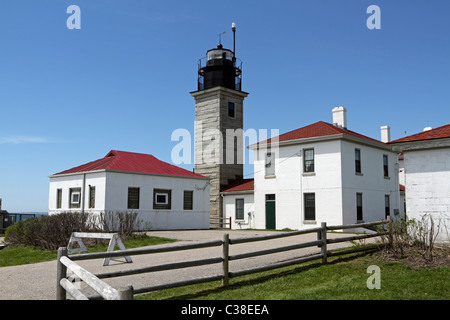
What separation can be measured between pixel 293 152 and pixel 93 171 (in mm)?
12437

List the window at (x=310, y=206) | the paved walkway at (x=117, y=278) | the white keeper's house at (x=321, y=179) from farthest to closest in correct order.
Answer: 1. the window at (x=310, y=206)
2. the white keeper's house at (x=321, y=179)
3. the paved walkway at (x=117, y=278)

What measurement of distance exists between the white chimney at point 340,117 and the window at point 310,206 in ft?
20.0

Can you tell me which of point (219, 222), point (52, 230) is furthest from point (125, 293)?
point (219, 222)

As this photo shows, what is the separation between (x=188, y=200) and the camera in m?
29.2

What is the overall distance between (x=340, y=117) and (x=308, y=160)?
16.6 ft

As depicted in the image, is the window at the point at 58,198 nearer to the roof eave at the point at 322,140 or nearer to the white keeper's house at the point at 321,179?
the white keeper's house at the point at 321,179

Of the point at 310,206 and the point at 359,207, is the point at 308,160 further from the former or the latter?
the point at 359,207

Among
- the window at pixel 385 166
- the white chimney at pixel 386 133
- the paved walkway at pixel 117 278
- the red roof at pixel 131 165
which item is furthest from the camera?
the white chimney at pixel 386 133

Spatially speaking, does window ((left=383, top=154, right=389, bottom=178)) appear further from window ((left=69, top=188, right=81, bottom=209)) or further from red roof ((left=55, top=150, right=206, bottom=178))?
window ((left=69, top=188, right=81, bottom=209))

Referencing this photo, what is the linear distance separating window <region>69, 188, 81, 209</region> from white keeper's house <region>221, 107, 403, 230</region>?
37.9 feet

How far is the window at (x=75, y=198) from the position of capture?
26.6 meters

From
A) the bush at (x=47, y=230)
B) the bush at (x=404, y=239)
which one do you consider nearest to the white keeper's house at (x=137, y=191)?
the bush at (x=47, y=230)

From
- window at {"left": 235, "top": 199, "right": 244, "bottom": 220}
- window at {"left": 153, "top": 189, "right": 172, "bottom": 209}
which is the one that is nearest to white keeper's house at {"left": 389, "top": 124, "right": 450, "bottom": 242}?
window at {"left": 153, "top": 189, "right": 172, "bottom": 209}
